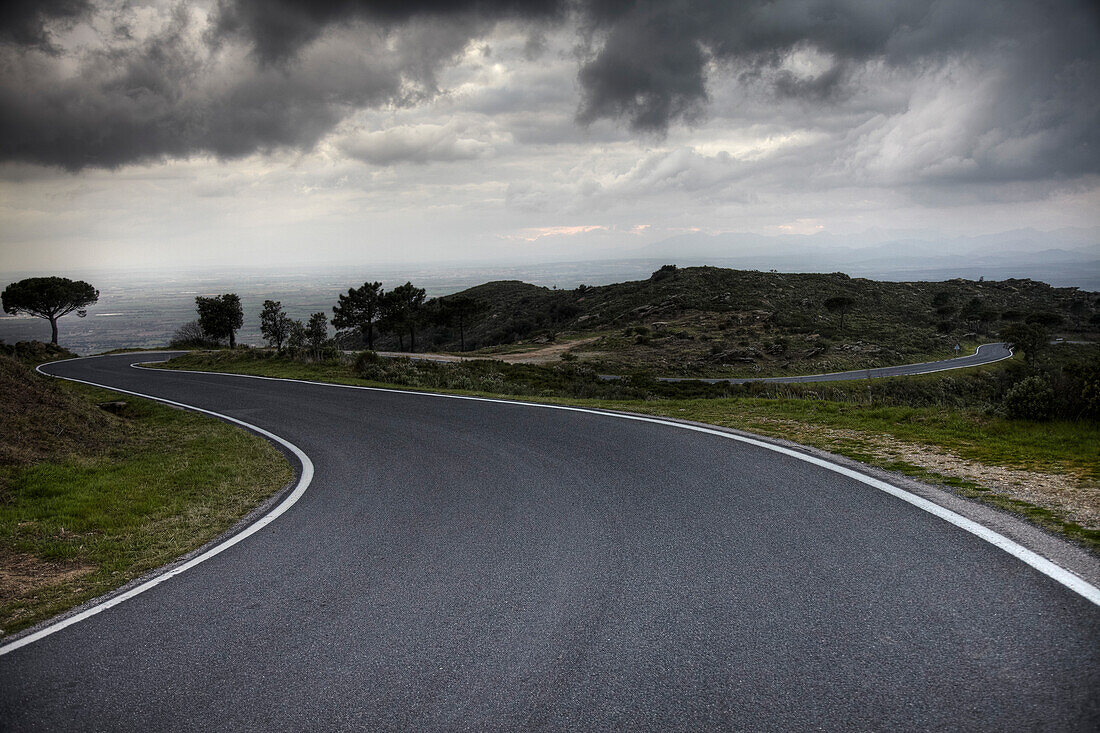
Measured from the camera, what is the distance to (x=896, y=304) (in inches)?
2837

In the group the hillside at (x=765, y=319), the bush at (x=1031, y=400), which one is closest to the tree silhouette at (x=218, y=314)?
the hillside at (x=765, y=319)

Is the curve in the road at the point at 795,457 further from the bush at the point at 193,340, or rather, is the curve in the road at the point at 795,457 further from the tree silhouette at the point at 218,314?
the tree silhouette at the point at 218,314

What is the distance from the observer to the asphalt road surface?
8.58 ft

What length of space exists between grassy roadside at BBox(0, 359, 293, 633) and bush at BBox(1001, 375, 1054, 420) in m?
10.9

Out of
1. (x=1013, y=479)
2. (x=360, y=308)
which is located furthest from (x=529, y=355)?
(x=1013, y=479)

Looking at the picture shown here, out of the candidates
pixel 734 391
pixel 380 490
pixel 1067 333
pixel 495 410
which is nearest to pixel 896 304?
pixel 1067 333

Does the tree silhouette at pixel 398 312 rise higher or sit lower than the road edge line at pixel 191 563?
higher

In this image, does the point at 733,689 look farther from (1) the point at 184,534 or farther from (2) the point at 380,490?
(1) the point at 184,534

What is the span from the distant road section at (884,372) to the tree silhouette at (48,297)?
5294 cm

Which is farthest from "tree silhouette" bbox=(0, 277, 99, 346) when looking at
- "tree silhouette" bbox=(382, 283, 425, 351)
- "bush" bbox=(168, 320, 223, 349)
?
"tree silhouette" bbox=(382, 283, 425, 351)

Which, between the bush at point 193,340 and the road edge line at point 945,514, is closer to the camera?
the road edge line at point 945,514

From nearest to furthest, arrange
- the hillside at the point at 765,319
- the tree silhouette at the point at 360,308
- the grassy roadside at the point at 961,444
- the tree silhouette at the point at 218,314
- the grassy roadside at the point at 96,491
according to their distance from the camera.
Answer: the grassy roadside at the point at 96,491 < the grassy roadside at the point at 961,444 < the hillside at the point at 765,319 < the tree silhouette at the point at 218,314 < the tree silhouette at the point at 360,308

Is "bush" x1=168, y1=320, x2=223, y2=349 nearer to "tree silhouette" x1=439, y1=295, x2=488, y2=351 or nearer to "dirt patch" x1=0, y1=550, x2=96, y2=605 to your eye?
"tree silhouette" x1=439, y1=295, x2=488, y2=351

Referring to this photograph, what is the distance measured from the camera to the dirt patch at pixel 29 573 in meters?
4.30
